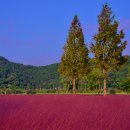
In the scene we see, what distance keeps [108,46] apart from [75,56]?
26.3 ft

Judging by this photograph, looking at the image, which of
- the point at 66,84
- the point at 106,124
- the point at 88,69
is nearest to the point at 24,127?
the point at 106,124

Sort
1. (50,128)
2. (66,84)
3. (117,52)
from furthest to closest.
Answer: (66,84) → (117,52) → (50,128)

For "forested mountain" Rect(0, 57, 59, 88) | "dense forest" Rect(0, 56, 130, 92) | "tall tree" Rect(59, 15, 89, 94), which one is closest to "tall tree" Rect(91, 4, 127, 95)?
"tall tree" Rect(59, 15, 89, 94)

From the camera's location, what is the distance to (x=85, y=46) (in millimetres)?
39875

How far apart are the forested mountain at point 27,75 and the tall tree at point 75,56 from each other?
214 ft

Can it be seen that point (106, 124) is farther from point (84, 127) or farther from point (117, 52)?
point (117, 52)

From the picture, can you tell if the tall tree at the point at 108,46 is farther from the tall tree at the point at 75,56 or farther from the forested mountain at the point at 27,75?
the forested mountain at the point at 27,75

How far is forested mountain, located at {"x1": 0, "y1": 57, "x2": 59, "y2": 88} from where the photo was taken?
354ft

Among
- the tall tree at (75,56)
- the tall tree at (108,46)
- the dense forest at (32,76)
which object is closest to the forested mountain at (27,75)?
the dense forest at (32,76)

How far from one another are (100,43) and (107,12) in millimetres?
3094

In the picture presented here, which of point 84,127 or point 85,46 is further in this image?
point 85,46

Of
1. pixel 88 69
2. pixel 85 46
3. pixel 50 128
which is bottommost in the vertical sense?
pixel 50 128

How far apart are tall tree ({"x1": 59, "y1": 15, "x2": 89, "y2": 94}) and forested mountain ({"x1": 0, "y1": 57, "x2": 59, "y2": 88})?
6526 centimetres

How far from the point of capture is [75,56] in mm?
39438
